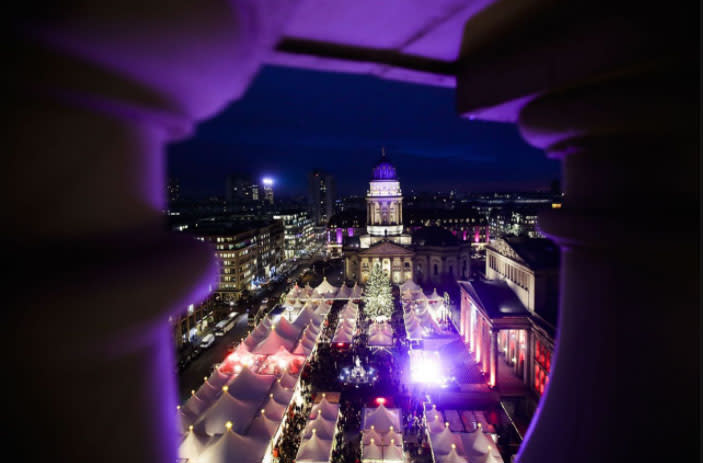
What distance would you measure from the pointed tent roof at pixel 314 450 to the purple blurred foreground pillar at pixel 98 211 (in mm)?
12846

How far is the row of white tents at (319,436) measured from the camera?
12439 millimetres

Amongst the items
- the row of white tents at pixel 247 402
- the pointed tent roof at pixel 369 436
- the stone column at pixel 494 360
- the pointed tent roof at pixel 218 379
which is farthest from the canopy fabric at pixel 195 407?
the stone column at pixel 494 360

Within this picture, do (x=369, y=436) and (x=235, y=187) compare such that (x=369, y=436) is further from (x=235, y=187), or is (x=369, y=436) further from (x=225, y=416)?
(x=235, y=187)

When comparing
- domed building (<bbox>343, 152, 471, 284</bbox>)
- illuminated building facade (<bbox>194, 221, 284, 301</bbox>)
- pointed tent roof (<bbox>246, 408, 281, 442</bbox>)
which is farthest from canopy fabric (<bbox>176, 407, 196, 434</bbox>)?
domed building (<bbox>343, 152, 471, 284</bbox>)

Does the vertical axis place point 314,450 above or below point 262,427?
below

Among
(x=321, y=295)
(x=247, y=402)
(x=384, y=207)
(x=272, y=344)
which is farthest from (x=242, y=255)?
(x=247, y=402)

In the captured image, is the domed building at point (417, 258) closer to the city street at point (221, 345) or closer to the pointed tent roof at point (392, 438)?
the city street at point (221, 345)

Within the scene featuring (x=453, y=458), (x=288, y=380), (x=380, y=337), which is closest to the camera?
(x=453, y=458)

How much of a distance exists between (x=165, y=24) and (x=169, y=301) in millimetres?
702

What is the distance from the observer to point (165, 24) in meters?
0.94

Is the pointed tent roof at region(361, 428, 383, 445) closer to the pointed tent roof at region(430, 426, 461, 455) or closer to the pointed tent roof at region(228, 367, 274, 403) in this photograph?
the pointed tent roof at region(430, 426, 461, 455)

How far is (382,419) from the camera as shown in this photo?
46.1ft

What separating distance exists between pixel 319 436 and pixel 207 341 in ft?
59.2

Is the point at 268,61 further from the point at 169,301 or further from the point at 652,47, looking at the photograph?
the point at 652,47
